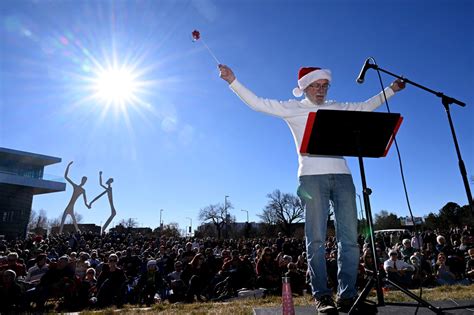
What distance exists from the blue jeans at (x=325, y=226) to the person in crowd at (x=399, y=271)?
7.20 meters

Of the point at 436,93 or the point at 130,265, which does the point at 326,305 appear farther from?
the point at 130,265

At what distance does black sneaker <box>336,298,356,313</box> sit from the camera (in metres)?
2.80

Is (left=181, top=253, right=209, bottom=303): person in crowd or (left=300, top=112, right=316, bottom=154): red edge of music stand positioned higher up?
(left=300, top=112, right=316, bottom=154): red edge of music stand

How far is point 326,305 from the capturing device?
2.72 meters

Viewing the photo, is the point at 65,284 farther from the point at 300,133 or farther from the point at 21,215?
the point at 21,215

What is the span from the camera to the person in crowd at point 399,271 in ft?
30.2

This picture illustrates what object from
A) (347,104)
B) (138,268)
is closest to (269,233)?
(138,268)

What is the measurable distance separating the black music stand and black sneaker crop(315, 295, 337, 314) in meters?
0.37

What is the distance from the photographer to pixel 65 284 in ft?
26.0

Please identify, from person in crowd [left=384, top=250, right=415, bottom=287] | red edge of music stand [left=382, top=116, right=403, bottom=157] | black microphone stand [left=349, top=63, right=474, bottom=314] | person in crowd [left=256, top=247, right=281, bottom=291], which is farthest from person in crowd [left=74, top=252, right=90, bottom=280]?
red edge of music stand [left=382, top=116, right=403, bottom=157]

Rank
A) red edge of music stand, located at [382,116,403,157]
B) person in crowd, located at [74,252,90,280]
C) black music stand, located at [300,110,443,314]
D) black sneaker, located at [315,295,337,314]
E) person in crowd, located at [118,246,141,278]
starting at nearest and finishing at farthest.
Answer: black sneaker, located at [315,295,337,314] < black music stand, located at [300,110,443,314] < red edge of music stand, located at [382,116,403,157] < person in crowd, located at [74,252,90,280] < person in crowd, located at [118,246,141,278]

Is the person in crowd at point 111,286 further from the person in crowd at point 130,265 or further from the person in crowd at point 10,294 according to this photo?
the person in crowd at point 130,265

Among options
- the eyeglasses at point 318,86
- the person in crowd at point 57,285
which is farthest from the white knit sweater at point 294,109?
the person in crowd at point 57,285

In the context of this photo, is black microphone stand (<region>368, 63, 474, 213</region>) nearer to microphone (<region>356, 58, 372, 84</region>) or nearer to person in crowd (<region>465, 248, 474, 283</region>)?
microphone (<region>356, 58, 372, 84</region>)
